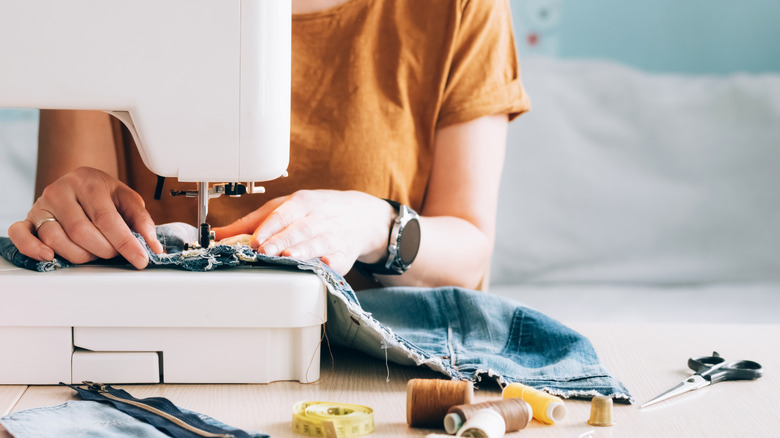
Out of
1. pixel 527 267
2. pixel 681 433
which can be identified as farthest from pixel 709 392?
pixel 527 267

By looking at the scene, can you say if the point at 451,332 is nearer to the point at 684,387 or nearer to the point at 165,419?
the point at 684,387

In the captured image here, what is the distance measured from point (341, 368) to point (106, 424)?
31cm

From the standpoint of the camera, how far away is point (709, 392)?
3.01 ft

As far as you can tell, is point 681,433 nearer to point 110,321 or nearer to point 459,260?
point 110,321

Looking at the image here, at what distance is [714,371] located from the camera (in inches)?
37.4

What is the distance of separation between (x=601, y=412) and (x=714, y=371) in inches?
9.4

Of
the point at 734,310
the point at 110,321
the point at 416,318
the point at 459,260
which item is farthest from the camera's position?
the point at 734,310

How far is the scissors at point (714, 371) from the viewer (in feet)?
2.98

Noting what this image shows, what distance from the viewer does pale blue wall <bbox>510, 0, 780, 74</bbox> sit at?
249 cm

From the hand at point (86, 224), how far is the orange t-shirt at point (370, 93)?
0.50 m

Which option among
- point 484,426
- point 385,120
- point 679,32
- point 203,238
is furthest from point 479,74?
point 679,32

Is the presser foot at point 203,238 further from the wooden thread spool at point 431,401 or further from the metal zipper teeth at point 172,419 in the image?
the wooden thread spool at point 431,401

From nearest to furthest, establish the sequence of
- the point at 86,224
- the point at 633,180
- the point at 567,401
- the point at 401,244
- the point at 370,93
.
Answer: the point at 567,401
the point at 86,224
the point at 401,244
the point at 370,93
the point at 633,180

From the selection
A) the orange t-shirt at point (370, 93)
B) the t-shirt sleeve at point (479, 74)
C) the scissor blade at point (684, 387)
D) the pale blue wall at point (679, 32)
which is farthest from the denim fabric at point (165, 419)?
the pale blue wall at point (679, 32)
